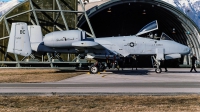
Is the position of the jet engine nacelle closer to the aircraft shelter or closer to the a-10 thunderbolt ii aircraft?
the a-10 thunderbolt ii aircraft

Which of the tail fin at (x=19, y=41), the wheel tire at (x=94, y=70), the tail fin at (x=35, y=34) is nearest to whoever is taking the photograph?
the tail fin at (x=19, y=41)

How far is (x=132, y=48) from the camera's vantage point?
2666 centimetres

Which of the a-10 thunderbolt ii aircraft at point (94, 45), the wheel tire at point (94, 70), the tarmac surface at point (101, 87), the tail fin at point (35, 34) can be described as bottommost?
the tarmac surface at point (101, 87)

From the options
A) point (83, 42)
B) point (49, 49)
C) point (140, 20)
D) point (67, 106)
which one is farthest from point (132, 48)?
point (140, 20)

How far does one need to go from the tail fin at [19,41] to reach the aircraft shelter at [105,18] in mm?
7840

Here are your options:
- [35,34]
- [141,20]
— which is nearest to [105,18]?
[141,20]

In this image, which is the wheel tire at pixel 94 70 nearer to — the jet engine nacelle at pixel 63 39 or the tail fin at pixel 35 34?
the jet engine nacelle at pixel 63 39

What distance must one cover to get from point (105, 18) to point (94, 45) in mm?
20519

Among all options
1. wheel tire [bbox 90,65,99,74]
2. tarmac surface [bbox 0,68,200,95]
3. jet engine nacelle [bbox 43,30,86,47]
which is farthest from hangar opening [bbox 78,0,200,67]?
tarmac surface [bbox 0,68,200,95]

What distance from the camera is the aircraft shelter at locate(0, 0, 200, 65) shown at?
3588 centimetres

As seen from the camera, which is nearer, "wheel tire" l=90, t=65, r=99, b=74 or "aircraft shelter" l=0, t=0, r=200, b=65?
"wheel tire" l=90, t=65, r=99, b=74

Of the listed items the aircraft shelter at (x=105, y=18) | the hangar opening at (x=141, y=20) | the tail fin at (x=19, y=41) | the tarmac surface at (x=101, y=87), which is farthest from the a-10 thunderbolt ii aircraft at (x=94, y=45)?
the hangar opening at (x=141, y=20)

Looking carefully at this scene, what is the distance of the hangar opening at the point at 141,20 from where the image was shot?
129 feet

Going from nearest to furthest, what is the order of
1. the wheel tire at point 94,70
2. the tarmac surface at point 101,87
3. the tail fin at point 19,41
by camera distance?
the tarmac surface at point 101,87, the tail fin at point 19,41, the wheel tire at point 94,70
